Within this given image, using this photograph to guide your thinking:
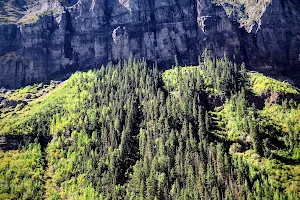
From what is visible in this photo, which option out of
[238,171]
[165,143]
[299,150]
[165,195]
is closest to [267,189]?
[238,171]

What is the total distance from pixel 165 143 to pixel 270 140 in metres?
54.8

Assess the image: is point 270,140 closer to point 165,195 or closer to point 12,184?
point 165,195

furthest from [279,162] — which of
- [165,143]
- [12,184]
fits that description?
[12,184]

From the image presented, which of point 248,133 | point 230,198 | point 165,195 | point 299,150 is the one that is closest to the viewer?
point 230,198

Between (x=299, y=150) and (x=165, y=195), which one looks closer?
(x=165, y=195)

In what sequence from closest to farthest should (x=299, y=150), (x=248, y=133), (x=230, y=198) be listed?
1. (x=230, y=198)
2. (x=299, y=150)
3. (x=248, y=133)

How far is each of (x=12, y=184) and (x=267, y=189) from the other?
132 meters

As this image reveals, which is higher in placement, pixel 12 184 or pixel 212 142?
pixel 212 142

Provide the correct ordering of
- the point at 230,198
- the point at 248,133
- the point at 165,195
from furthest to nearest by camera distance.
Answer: the point at 248,133, the point at 165,195, the point at 230,198

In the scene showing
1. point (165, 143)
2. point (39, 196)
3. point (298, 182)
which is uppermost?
point (165, 143)

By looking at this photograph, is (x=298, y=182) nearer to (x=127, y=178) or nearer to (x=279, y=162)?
(x=279, y=162)

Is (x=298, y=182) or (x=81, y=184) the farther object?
(x=81, y=184)

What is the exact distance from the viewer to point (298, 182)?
168750 millimetres

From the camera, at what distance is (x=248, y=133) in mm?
198125
